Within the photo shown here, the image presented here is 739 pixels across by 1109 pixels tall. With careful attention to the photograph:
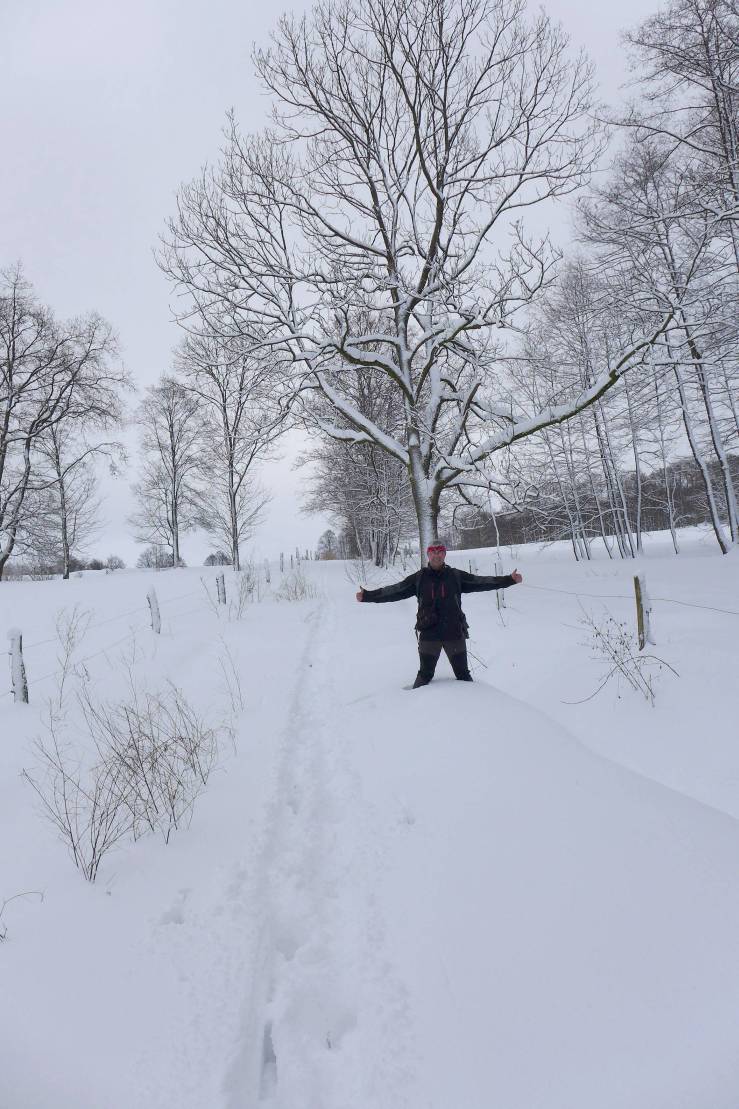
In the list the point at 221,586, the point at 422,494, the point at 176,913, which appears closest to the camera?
the point at 176,913

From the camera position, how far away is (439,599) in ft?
17.3

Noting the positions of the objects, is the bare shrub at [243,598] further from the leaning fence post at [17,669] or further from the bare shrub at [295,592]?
the leaning fence post at [17,669]

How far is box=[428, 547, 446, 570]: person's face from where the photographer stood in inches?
200

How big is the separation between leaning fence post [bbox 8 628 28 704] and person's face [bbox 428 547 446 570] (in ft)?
15.3

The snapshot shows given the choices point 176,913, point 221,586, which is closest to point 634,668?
point 176,913

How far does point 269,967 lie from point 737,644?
5167 millimetres

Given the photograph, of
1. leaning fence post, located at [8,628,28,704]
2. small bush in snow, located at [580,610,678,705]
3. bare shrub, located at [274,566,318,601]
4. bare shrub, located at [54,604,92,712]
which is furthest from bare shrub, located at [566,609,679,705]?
bare shrub, located at [274,566,318,601]

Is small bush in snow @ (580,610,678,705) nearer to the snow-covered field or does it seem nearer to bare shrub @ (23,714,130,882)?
the snow-covered field

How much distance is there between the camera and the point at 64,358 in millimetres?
17234

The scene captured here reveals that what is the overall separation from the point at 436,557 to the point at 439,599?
0.49 metres

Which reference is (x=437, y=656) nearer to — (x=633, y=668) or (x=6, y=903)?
(x=633, y=668)

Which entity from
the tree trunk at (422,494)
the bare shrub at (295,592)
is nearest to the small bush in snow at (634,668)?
the tree trunk at (422,494)

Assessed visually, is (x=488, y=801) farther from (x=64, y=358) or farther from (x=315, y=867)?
(x=64, y=358)

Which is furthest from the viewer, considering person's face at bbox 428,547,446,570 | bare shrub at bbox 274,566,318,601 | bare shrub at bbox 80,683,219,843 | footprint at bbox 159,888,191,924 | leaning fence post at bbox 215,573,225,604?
bare shrub at bbox 274,566,318,601
